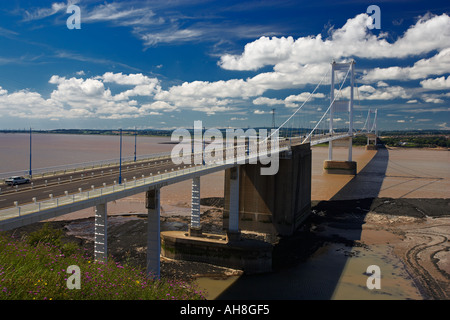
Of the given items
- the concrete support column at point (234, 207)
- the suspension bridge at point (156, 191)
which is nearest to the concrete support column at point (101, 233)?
the suspension bridge at point (156, 191)

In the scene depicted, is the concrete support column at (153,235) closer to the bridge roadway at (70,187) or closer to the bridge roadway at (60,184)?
the bridge roadway at (70,187)

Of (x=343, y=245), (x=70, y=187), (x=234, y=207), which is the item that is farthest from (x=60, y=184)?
(x=343, y=245)

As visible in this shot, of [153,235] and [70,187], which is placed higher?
[70,187]

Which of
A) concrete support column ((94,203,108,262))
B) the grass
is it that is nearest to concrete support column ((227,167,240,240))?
concrete support column ((94,203,108,262))

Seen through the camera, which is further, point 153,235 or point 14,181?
point 14,181

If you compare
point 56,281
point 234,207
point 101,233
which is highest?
point 56,281

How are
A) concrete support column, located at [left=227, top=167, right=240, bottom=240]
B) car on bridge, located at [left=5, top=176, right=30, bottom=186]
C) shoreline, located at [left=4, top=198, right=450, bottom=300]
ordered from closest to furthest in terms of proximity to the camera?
1. car on bridge, located at [left=5, top=176, right=30, bottom=186]
2. shoreline, located at [left=4, top=198, right=450, bottom=300]
3. concrete support column, located at [left=227, top=167, right=240, bottom=240]

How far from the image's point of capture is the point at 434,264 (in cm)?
2330

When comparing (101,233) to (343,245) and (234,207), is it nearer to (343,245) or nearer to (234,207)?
(234,207)

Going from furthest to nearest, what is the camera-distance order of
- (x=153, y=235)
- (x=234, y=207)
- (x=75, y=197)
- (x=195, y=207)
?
(x=234, y=207), (x=195, y=207), (x=153, y=235), (x=75, y=197)

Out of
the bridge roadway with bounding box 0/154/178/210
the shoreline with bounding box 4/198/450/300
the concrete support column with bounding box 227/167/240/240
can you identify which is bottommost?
the shoreline with bounding box 4/198/450/300

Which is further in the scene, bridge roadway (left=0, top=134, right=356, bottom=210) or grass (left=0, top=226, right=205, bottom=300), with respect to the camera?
bridge roadway (left=0, top=134, right=356, bottom=210)

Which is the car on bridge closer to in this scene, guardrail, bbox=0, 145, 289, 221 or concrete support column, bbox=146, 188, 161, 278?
guardrail, bbox=0, 145, 289, 221
